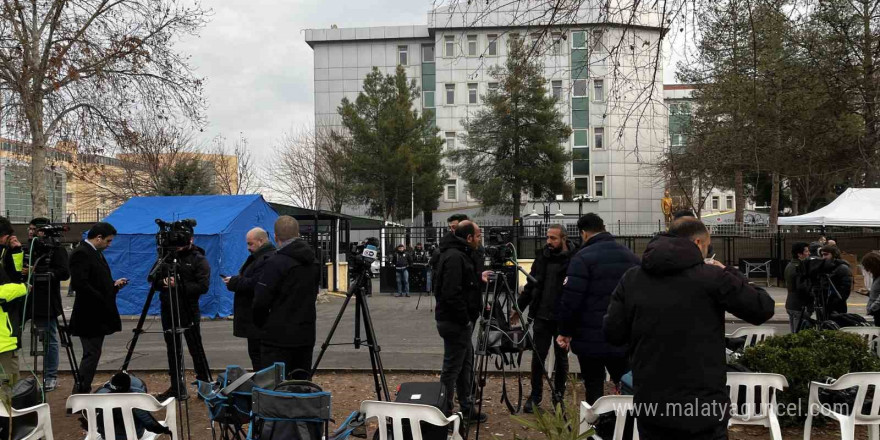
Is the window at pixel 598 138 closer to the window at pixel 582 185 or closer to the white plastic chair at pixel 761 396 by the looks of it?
the window at pixel 582 185

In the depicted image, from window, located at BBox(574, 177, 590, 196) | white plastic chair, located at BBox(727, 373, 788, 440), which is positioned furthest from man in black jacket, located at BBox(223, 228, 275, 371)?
window, located at BBox(574, 177, 590, 196)

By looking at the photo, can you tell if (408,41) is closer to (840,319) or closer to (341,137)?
(341,137)

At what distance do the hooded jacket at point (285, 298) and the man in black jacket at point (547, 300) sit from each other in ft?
7.09

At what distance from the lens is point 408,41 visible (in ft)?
170

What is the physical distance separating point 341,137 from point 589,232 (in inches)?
1579

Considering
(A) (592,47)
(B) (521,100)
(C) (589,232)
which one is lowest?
(C) (589,232)

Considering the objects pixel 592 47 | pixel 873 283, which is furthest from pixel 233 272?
pixel 873 283

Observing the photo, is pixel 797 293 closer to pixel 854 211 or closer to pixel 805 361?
pixel 805 361

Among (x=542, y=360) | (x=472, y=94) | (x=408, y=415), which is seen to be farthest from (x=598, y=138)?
(x=408, y=415)

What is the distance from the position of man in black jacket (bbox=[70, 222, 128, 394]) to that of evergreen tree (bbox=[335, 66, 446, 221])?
36004 mm

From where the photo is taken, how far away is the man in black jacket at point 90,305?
6656 mm

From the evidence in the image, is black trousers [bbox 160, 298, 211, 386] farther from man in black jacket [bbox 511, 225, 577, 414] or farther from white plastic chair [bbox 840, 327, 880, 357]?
white plastic chair [bbox 840, 327, 880, 357]

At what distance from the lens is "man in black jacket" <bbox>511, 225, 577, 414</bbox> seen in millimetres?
6434

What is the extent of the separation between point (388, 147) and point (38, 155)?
28.3 metres
